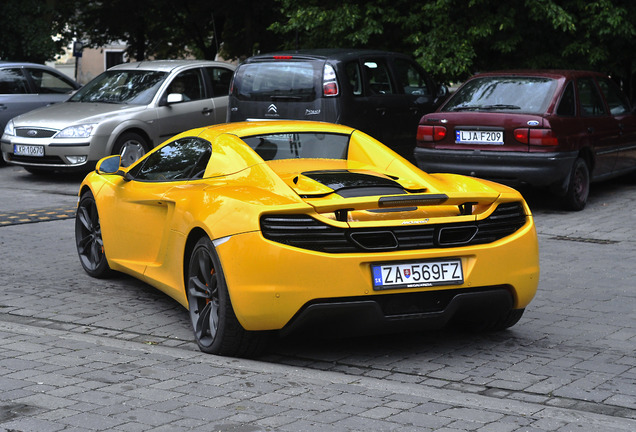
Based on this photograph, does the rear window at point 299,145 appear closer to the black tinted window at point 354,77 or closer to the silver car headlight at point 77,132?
the black tinted window at point 354,77

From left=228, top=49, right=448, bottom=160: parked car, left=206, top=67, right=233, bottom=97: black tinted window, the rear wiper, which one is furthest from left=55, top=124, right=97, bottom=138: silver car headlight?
the rear wiper

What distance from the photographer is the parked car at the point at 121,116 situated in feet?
46.7

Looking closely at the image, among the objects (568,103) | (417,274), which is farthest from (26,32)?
(417,274)

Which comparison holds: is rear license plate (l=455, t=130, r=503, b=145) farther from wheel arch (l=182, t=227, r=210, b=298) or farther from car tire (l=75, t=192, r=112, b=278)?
wheel arch (l=182, t=227, r=210, b=298)

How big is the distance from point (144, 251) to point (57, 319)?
0.71m

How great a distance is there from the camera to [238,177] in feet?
19.3

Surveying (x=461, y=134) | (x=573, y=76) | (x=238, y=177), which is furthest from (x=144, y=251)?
(x=573, y=76)

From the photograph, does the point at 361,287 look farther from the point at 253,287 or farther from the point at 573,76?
the point at 573,76

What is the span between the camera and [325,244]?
5262 millimetres

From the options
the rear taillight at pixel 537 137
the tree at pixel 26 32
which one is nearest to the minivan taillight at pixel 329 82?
the rear taillight at pixel 537 137

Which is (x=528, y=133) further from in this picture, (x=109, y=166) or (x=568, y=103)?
(x=109, y=166)

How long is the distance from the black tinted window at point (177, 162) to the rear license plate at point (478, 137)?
5.02 meters

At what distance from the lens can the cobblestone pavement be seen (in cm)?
452

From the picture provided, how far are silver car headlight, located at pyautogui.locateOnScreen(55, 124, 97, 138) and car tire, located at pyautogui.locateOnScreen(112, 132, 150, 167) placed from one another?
0.44m
